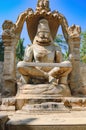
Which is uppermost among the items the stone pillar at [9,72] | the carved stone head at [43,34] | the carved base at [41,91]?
the carved stone head at [43,34]

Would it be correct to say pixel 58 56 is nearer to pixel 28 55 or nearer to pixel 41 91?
pixel 28 55

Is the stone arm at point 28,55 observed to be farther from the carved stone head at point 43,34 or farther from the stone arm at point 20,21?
the stone arm at point 20,21

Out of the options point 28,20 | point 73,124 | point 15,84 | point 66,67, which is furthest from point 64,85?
point 73,124

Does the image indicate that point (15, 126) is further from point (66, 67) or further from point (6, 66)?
point (6, 66)

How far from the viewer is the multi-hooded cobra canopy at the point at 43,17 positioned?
10.2 metres

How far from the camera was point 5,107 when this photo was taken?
762 cm

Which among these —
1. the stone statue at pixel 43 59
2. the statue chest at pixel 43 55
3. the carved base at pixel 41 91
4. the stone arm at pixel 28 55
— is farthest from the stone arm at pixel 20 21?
the carved base at pixel 41 91

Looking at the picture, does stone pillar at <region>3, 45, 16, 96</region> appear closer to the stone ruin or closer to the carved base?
the stone ruin

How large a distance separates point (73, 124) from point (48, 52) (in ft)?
19.8

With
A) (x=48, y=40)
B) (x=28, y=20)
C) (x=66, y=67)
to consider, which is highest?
(x=28, y=20)

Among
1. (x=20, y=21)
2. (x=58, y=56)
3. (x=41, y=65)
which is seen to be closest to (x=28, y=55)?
(x=41, y=65)

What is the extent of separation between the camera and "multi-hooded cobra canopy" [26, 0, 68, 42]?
1017 centimetres

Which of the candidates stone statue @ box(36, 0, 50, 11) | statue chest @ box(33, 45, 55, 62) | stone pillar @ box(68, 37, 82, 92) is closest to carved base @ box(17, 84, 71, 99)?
statue chest @ box(33, 45, 55, 62)

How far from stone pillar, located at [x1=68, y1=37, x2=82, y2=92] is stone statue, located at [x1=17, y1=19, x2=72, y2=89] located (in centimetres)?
71
